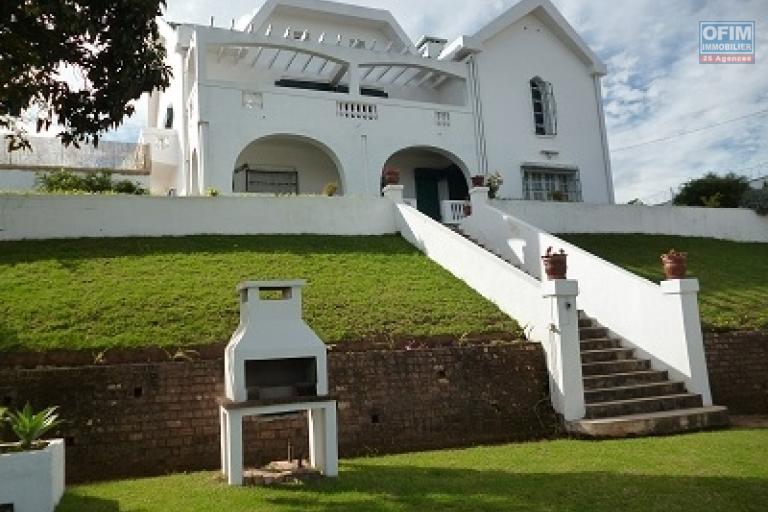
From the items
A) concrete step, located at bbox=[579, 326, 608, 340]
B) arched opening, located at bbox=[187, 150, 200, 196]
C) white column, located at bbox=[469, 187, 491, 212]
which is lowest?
concrete step, located at bbox=[579, 326, 608, 340]

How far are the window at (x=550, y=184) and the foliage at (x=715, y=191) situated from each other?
3956 millimetres

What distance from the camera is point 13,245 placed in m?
12.1

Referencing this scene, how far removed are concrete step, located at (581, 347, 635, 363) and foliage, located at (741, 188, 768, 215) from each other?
1370 cm

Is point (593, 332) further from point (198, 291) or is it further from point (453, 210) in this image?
point (453, 210)

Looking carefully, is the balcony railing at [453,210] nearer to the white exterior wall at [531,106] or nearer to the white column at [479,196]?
the white column at [479,196]

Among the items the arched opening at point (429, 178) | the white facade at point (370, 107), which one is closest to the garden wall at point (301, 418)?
the white facade at point (370, 107)

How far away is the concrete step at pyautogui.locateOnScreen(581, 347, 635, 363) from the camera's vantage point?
9641mm

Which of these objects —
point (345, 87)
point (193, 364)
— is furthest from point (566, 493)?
point (345, 87)

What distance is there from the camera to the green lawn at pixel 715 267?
11.3 m

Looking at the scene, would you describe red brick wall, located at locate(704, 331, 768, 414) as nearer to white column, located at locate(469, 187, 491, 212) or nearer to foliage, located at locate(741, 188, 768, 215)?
white column, located at locate(469, 187, 491, 212)

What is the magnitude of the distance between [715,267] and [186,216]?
1261cm

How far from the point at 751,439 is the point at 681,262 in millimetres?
2832

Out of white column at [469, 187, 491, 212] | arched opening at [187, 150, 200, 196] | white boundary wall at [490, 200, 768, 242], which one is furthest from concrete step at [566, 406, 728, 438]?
arched opening at [187, 150, 200, 196]

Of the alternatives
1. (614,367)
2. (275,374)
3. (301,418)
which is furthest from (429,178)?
(275,374)
